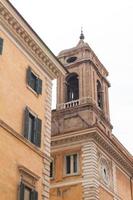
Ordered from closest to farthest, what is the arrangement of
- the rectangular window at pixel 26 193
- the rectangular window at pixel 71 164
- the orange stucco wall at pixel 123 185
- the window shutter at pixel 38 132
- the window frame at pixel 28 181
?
1. the rectangular window at pixel 26 193
2. the window frame at pixel 28 181
3. the window shutter at pixel 38 132
4. the rectangular window at pixel 71 164
5. the orange stucco wall at pixel 123 185

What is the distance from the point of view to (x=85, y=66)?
38.5 metres

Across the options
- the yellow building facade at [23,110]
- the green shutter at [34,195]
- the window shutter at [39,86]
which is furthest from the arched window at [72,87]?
the green shutter at [34,195]

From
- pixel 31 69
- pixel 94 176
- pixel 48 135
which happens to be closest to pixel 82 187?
pixel 94 176

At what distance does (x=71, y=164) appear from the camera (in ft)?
105

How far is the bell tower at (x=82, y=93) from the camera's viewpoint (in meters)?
35.0

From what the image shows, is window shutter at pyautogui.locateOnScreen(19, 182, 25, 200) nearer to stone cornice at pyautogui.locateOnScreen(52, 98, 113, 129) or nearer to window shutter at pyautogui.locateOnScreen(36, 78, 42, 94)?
window shutter at pyautogui.locateOnScreen(36, 78, 42, 94)

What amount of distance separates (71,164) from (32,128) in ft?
36.6

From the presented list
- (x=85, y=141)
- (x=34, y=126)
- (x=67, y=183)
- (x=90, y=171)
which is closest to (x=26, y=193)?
(x=34, y=126)

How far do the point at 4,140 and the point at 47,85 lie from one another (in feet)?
19.3

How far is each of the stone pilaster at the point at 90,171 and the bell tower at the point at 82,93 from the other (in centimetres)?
196

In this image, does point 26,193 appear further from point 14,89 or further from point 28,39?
point 28,39

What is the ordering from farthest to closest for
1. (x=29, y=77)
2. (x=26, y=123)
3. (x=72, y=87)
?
(x=72, y=87)
(x=29, y=77)
(x=26, y=123)

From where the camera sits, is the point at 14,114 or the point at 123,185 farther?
the point at 123,185

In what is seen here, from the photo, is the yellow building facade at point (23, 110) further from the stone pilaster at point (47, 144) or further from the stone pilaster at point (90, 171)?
the stone pilaster at point (90, 171)
